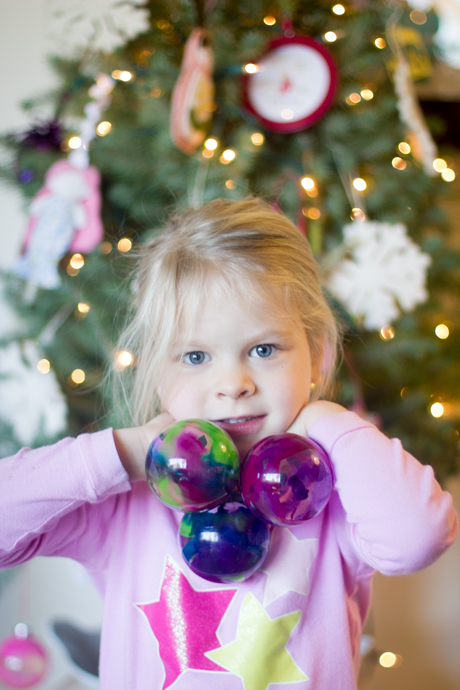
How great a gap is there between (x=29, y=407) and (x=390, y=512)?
98cm

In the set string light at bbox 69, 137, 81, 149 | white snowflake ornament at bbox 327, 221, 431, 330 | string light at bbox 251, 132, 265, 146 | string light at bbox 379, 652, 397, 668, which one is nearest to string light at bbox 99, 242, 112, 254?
string light at bbox 69, 137, 81, 149

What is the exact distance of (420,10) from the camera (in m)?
1.88

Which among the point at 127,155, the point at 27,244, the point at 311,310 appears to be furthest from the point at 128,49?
the point at 311,310

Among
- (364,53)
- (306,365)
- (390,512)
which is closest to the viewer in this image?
(390,512)

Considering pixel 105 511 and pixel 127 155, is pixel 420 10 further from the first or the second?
pixel 105 511

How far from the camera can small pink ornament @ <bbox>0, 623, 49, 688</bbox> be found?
1238mm

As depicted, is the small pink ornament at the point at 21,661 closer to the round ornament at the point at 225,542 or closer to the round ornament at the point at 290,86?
the round ornament at the point at 225,542

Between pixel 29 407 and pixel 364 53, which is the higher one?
pixel 364 53

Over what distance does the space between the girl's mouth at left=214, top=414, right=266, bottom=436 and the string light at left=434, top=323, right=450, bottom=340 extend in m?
1.10

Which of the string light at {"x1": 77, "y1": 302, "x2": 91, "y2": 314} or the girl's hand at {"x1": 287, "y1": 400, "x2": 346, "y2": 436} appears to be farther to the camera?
the string light at {"x1": 77, "y1": 302, "x2": 91, "y2": 314}

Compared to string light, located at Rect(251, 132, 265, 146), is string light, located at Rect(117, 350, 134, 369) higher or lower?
lower

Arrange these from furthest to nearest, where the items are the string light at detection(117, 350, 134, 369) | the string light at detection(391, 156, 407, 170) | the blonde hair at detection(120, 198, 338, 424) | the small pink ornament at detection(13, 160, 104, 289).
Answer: the string light at detection(391, 156, 407, 170) < the small pink ornament at detection(13, 160, 104, 289) < the string light at detection(117, 350, 134, 369) < the blonde hair at detection(120, 198, 338, 424)

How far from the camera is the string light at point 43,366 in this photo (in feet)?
4.49

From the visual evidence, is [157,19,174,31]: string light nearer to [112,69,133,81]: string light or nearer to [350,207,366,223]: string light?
[112,69,133,81]: string light
